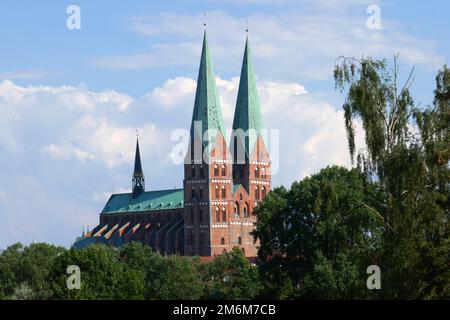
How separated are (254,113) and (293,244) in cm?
9356

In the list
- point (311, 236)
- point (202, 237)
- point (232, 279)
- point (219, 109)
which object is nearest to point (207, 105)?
point (219, 109)

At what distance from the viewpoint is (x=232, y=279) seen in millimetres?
104188

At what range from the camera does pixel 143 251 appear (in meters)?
130

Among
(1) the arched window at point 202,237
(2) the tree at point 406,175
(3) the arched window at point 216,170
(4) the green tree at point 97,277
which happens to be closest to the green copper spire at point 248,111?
(3) the arched window at point 216,170

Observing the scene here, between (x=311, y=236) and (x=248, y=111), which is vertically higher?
(x=248, y=111)

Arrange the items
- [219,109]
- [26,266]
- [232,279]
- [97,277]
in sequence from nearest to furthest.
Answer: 1. [97,277]
2. [232,279]
3. [26,266]
4. [219,109]

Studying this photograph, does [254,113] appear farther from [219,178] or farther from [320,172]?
[320,172]

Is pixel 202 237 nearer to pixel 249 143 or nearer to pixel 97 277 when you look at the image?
pixel 249 143

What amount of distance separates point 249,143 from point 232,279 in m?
78.6
